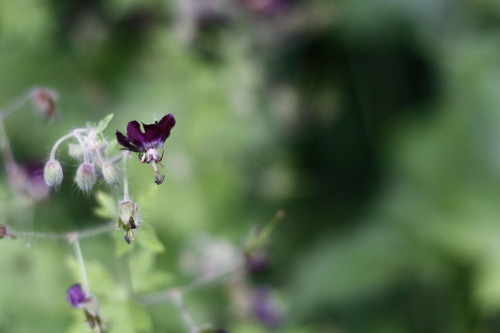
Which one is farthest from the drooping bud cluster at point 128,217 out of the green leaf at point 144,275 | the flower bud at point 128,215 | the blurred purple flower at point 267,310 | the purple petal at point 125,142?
the blurred purple flower at point 267,310

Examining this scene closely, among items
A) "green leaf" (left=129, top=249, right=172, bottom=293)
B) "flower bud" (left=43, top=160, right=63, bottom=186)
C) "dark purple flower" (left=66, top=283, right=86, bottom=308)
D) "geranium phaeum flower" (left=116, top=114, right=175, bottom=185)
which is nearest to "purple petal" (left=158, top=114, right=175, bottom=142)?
"geranium phaeum flower" (left=116, top=114, right=175, bottom=185)

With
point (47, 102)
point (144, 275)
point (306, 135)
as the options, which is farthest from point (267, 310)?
point (306, 135)

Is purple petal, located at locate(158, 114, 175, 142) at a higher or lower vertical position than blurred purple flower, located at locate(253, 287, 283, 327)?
lower

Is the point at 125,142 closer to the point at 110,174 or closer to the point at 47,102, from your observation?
the point at 110,174

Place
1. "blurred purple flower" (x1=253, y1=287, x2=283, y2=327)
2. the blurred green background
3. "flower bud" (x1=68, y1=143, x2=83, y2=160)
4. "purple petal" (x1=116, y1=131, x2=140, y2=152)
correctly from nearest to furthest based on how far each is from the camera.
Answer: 1. "purple petal" (x1=116, y1=131, x2=140, y2=152)
2. "flower bud" (x1=68, y1=143, x2=83, y2=160)
3. "blurred purple flower" (x1=253, y1=287, x2=283, y2=327)
4. the blurred green background

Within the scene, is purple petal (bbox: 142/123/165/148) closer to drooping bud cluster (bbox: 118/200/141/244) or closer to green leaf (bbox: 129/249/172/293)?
drooping bud cluster (bbox: 118/200/141/244)

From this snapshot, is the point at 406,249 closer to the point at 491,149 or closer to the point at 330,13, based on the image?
the point at 491,149

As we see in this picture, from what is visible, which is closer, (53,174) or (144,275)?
(53,174)

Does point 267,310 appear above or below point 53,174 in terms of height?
above
